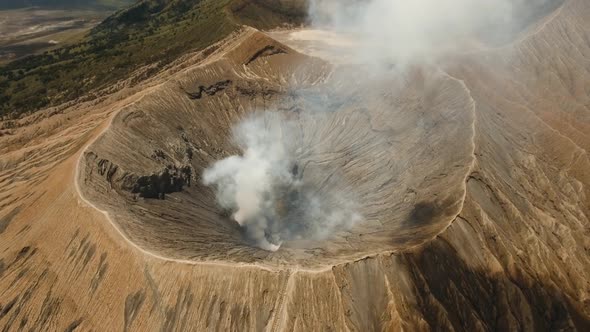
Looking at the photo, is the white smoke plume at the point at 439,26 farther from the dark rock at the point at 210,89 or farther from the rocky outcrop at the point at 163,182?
the rocky outcrop at the point at 163,182

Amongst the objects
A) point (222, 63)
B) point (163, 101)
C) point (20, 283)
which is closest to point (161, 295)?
point (20, 283)

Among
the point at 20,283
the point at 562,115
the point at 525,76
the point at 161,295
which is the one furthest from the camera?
the point at 525,76

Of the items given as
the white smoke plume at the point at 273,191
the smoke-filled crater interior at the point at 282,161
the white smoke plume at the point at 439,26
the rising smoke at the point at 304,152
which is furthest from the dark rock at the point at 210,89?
the white smoke plume at the point at 439,26

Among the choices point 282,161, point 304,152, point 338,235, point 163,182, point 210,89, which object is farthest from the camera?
→ point 210,89

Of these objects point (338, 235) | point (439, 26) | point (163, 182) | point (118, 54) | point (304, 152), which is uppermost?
point (163, 182)

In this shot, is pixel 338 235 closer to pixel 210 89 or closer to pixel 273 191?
pixel 273 191

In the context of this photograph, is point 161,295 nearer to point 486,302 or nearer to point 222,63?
point 486,302

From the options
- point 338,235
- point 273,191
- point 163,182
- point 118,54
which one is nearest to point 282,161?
point 273,191
